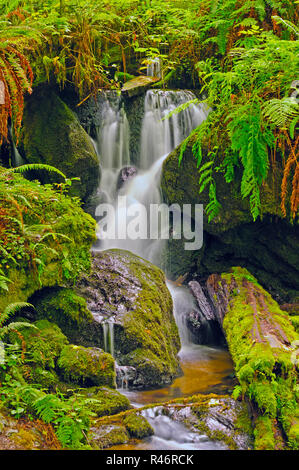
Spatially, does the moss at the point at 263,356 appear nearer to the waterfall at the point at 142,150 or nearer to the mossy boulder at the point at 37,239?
the mossy boulder at the point at 37,239

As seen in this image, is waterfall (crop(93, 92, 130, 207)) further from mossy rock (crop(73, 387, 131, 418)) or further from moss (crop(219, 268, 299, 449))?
mossy rock (crop(73, 387, 131, 418))

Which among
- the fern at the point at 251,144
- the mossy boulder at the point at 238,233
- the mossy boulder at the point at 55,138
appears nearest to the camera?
the fern at the point at 251,144

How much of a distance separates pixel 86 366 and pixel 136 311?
4.02 feet

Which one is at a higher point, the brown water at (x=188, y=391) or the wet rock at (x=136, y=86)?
the wet rock at (x=136, y=86)

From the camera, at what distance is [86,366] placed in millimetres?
3668

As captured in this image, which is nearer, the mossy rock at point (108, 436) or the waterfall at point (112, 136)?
the mossy rock at point (108, 436)

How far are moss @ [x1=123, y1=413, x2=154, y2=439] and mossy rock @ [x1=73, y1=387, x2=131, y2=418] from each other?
0.23 metres

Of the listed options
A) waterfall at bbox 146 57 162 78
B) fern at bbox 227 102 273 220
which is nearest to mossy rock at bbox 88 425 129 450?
fern at bbox 227 102 273 220

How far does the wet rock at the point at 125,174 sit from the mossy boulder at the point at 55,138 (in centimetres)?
66

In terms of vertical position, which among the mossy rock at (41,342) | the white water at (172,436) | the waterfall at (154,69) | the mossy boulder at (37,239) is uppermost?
the waterfall at (154,69)

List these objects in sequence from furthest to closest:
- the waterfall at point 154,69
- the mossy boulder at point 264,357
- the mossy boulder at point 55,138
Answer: the waterfall at point 154,69, the mossy boulder at point 55,138, the mossy boulder at point 264,357

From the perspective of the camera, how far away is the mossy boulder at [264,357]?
3039 millimetres

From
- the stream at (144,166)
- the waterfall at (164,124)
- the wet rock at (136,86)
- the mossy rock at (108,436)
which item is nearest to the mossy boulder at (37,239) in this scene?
the mossy rock at (108,436)

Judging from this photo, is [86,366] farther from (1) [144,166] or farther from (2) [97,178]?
(1) [144,166]
